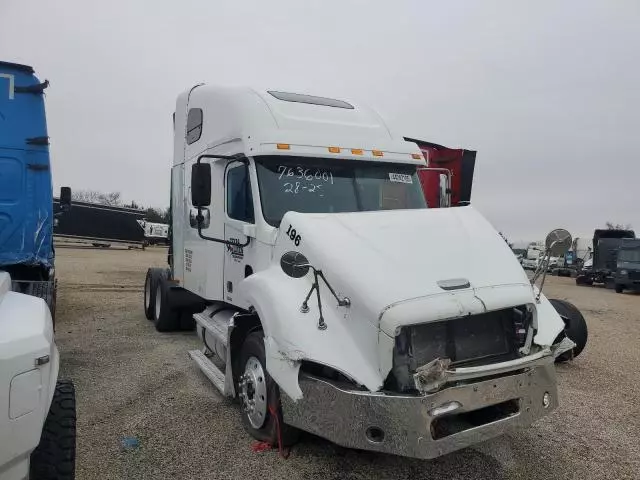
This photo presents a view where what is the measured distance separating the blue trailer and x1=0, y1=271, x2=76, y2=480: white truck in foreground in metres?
3.71

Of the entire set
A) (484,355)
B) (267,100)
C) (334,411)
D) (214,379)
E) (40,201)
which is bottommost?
(214,379)

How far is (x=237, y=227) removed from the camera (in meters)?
5.01

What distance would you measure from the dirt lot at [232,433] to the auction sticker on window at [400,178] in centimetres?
253

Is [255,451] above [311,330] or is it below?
below

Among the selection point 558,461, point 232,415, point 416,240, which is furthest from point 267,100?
point 558,461

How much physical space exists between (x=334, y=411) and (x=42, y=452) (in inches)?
63.2

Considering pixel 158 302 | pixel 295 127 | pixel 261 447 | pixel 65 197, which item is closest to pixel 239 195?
pixel 295 127

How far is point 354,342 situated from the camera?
132 inches

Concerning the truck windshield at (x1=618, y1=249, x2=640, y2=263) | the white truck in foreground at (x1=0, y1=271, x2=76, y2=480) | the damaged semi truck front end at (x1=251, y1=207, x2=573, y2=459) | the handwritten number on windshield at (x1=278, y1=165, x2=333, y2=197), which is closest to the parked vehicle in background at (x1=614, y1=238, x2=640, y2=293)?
the truck windshield at (x1=618, y1=249, x2=640, y2=263)

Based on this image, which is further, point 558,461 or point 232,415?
point 232,415

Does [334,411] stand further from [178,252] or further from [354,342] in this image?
[178,252]

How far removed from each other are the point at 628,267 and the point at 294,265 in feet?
74.3

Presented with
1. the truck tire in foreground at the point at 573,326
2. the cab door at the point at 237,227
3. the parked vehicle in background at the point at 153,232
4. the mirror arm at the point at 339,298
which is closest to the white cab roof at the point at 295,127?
the cab door at the point at 237,227

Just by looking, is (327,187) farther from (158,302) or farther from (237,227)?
(158,302)
